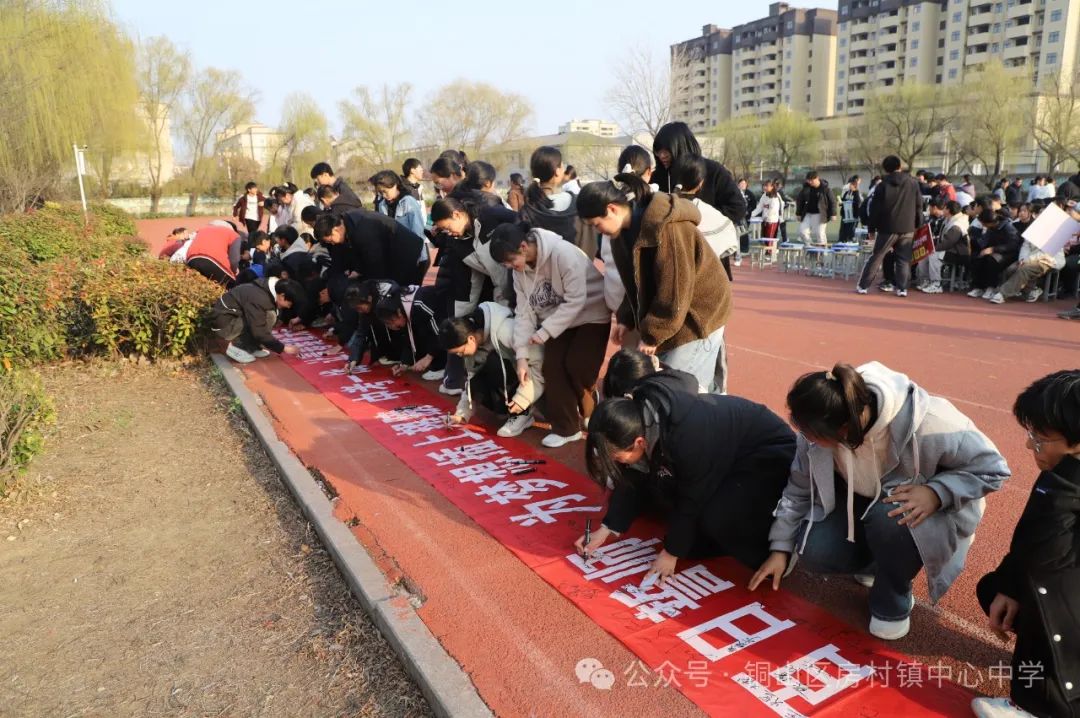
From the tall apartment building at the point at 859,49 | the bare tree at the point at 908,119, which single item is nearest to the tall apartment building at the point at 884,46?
the tall apartment building at the point at 859,49

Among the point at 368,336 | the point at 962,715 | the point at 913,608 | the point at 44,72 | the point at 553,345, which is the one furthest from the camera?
the point at 44,72

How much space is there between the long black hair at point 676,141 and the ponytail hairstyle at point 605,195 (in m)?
→ 1.15

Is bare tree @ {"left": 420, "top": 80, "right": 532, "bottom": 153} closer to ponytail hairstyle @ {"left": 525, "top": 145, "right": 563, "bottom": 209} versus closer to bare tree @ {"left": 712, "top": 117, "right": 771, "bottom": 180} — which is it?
bare tree @ {"left": 712, "top": 117, "right": 771, "bottom": 180}

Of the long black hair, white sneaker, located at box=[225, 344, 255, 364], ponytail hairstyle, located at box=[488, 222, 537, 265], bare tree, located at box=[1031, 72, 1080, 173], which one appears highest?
bare tree, located at box=[1031, 72, 1080, 173]

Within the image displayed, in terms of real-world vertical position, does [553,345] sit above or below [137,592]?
above

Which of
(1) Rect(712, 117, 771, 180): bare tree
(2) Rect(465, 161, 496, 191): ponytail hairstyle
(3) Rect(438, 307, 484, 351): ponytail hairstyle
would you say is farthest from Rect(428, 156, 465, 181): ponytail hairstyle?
(1) Rect(712, 117, 771, 180): bare tree

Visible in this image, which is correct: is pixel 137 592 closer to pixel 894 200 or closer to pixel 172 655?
pixel 172 655

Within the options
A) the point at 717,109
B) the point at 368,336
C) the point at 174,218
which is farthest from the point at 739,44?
the point at 368,336

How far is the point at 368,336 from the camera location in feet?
21.5

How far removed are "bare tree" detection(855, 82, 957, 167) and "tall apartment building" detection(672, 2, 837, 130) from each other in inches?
883

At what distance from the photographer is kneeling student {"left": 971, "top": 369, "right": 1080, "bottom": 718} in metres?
1.96

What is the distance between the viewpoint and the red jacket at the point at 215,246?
816cm

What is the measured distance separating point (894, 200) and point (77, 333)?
898 centimetres

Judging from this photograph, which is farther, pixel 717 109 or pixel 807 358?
pixel 717 109
